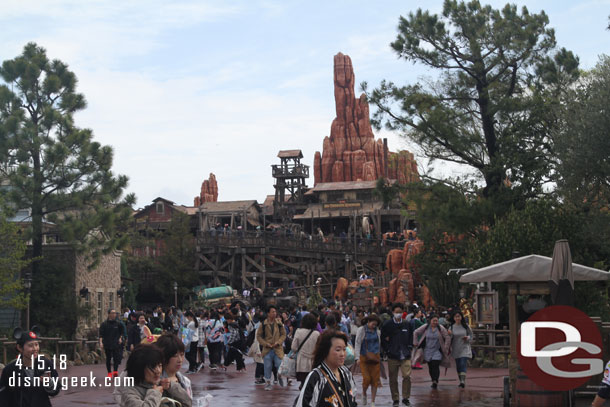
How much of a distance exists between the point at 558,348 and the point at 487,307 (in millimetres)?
6726

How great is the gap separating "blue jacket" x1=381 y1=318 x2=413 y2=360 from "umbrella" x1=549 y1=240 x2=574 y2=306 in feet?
9.74

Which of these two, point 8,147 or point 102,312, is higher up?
point 8,147

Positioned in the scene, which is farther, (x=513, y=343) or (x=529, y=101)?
(x=529, y=101)

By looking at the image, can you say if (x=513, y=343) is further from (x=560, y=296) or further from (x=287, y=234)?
(x=287, y=234)

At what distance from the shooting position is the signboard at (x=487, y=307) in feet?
53.3

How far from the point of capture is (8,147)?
99.9 ft

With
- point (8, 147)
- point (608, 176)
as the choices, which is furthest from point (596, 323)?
point (8, 147)

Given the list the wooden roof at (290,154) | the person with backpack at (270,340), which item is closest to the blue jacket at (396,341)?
the person with backpack at (270,340)

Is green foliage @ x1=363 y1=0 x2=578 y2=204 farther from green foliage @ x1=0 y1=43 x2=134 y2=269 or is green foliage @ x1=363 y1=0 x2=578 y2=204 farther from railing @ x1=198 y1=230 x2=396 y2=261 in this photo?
railing @ x1=198 y1=230 x2=396 y2=261

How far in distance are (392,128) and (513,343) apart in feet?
55.9

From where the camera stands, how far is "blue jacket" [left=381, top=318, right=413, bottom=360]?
12641mm

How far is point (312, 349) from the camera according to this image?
10.8 meters

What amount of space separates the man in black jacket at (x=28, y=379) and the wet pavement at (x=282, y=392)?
5.57m

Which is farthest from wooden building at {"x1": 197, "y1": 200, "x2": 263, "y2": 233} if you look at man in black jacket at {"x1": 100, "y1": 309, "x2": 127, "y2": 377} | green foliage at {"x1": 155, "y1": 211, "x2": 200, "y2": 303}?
man in black jacket at {"x1": 100, "y1": 309, "x2": 127, "y2": 377}
